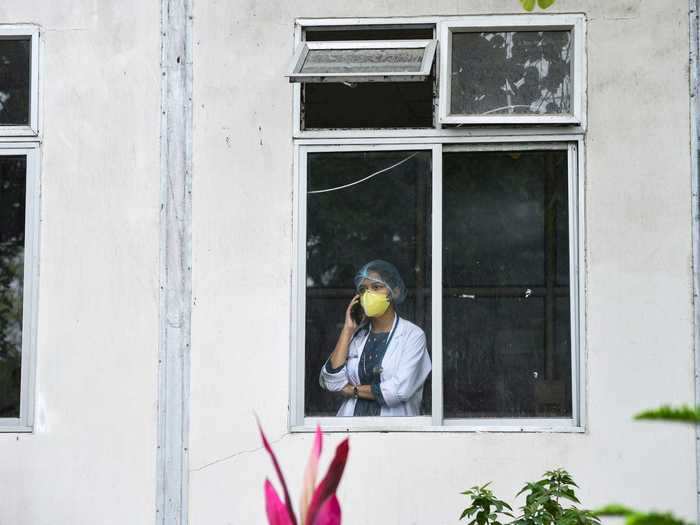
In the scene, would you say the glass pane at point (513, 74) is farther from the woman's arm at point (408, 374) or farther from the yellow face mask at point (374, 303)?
the woman's arm at point (408, 374)

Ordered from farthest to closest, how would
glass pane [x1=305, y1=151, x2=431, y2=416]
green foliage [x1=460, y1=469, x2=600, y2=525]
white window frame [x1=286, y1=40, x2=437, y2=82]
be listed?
glass pane [x1=305, y1=151, x2=431, y2=416], white window frame [x1=286, y1=40, x2=437, y2=82], green foliage [x1=460, y1=469, x2=600, y2=525]

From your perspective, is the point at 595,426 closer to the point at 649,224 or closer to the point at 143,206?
the point at 649,224

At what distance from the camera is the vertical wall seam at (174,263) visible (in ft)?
18.6

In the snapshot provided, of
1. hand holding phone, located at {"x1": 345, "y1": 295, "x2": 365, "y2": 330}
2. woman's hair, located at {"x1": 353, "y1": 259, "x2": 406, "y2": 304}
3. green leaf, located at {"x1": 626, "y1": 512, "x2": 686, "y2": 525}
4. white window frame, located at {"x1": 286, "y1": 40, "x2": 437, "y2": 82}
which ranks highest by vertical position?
white window frame, located at {"x1": 286, "y1": 40, "x2": 437, "y2": 82}

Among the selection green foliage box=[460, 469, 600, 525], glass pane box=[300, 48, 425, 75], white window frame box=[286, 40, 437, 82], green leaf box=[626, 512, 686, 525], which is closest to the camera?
green leaf box=[626, 512, 686, 525]

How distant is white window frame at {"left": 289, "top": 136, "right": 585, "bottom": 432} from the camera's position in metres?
5.62

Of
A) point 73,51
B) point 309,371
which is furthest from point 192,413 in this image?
point 73,51

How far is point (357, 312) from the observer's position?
5797mm

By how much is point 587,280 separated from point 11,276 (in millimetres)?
3181

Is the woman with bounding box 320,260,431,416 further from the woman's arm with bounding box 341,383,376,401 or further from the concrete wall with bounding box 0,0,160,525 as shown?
the concrete wall with bounding box 0,0,160,525

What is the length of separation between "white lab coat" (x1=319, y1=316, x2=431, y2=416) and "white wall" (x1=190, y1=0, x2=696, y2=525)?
0.21 metres

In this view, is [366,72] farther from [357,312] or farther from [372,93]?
[357,312]

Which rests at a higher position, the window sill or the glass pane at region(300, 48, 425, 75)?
the glass pane at region(300, 48, 425, 75)

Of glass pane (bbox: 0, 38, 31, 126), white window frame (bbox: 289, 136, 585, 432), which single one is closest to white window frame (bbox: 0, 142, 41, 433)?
glass pane (bbox: 0, 38, 31, 126)
